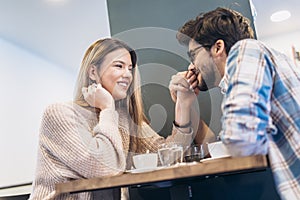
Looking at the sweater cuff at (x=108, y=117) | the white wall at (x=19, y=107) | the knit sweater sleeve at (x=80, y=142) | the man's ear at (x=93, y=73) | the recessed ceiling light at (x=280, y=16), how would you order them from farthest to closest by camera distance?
1. the white wall at (x=19, y=107)
2. the recessed ceiling light at (x=280, y=16)
3. the man's ear at (x=93, y=73)
4. the sweater cuff at (x=108, y=117)
5. the knit sweater sleeve at (x=80, y=142)

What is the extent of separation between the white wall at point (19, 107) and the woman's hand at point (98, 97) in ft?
5.77

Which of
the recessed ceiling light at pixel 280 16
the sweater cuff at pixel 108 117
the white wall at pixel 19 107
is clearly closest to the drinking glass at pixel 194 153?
the sweater cuff at pixel 108 117

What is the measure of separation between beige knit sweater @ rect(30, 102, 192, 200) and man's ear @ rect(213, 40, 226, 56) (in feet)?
1.46

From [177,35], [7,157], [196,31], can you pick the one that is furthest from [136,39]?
[7,157]

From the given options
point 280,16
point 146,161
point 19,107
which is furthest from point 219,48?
point 19,107

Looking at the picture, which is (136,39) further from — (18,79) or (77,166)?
(18,79)

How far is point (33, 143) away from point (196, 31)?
2.20m

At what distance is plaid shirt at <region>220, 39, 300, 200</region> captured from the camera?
0.71 metres

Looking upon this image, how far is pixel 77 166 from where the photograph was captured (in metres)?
1.01

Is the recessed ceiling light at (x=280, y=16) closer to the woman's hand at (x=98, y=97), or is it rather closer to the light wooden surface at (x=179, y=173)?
the woman's hand at (x=98, y=97)

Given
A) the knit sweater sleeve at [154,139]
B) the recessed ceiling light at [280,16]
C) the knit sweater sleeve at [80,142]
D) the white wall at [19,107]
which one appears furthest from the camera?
the white wall at [19,107]

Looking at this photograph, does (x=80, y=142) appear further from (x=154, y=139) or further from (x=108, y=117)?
(x=154, y=139)

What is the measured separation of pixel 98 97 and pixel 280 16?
1.50m

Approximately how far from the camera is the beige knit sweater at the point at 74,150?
1009mm
